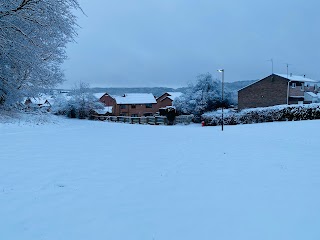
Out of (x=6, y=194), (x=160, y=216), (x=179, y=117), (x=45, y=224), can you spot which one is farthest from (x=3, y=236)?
(x=179, y=117)

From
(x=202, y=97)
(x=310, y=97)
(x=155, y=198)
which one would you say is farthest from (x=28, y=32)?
(x=310, y=97)

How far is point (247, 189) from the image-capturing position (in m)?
4.91

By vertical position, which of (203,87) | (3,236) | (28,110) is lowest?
(3,236)

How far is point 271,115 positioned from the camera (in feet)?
86.7

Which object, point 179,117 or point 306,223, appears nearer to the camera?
point 306,223

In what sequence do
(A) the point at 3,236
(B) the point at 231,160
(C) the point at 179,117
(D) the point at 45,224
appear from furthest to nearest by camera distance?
1. (C) the point at 179,117
2. (B) the point at 231,160
3. (D) the point at 45,224
4. (A) the point at 3,236

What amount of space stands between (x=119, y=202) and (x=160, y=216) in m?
0.79

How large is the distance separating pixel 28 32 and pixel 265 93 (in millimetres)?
37635

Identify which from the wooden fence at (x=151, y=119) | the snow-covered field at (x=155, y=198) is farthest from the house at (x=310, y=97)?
the snow-covered field at (x=155, y=198)

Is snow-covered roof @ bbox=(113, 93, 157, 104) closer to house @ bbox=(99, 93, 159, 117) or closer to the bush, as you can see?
house @ bbox=(99, 93, 159, 117)

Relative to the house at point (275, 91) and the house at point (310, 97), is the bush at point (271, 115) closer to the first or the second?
the house at point (275, 91)

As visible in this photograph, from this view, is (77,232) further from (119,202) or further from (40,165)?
(40,165)

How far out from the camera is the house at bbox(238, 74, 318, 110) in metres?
38.2

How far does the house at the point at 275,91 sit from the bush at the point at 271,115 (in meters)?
12.0
